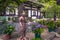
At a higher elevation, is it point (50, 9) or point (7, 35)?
point (50, 9)

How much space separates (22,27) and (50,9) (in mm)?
6247

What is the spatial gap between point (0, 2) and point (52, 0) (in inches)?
157

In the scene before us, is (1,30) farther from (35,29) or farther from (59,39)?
(59,39)

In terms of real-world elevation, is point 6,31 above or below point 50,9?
below

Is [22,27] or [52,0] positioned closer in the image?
[22,27]

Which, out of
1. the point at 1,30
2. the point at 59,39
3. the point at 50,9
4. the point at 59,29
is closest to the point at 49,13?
the point at 50,9

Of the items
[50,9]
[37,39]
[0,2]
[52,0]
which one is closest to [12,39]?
[37,39]

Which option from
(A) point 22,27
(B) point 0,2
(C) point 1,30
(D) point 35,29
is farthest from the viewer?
(B) point 0,2

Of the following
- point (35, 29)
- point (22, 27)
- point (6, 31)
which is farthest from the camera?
point (6, 31)

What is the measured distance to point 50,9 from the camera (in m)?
12.5

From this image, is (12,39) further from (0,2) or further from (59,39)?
(0,2)

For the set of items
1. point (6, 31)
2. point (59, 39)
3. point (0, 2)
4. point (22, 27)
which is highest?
point (0, 2)

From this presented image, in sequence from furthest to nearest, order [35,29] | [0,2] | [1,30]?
[0,2], [1,30], [35,29]

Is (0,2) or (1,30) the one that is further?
(0,2)
